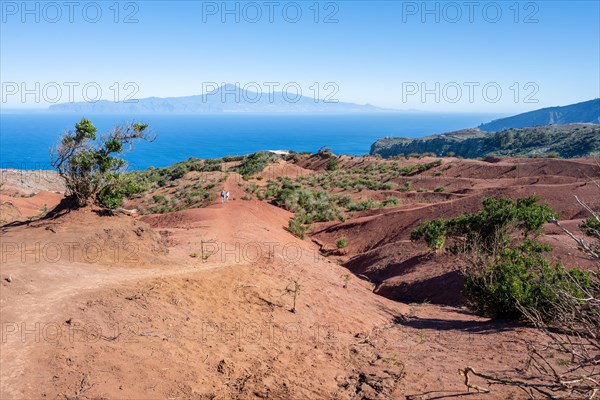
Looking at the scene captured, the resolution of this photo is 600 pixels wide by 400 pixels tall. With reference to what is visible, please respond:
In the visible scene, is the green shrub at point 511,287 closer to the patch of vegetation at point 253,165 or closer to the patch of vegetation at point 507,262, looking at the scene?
the patch of vegetation at point 507,262

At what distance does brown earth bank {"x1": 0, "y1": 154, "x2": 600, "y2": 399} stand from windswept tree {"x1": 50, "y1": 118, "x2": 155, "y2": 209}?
664 millimetres

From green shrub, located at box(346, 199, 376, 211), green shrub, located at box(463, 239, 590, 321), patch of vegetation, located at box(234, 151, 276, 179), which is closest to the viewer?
green shrub, located at box(463, 239, 590, 321)

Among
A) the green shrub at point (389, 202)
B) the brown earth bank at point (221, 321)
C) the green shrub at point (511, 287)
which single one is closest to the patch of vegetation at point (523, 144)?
the green shrub at point (389, 202)

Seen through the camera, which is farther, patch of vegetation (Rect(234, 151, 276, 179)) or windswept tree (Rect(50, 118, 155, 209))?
patch of vegetation (Rect(234, 151, 276, 179))

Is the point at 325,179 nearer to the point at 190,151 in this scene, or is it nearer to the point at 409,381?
the point at 409,381

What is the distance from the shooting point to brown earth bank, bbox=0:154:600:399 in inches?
243

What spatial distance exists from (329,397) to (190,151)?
12782 cm

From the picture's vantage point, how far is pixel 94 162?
12.8 m

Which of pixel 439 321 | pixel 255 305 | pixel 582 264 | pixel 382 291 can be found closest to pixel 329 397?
pixel 255 305

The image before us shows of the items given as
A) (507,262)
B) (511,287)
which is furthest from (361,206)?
(511,287)

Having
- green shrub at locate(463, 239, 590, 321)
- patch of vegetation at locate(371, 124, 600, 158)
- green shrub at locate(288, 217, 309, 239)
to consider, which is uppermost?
patch of vegetation at locate(371, 124, 600, 158)

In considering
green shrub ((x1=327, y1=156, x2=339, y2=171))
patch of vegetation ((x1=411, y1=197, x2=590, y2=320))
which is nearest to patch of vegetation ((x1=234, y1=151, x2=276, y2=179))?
green shrub ((x1=327, y1=156, x2=339, y2=171))

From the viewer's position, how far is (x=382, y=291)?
1436cm

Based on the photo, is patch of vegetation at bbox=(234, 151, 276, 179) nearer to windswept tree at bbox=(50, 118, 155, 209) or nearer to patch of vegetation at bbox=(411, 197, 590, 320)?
windswept tree at bbox=(50, 118, 155, 209)
